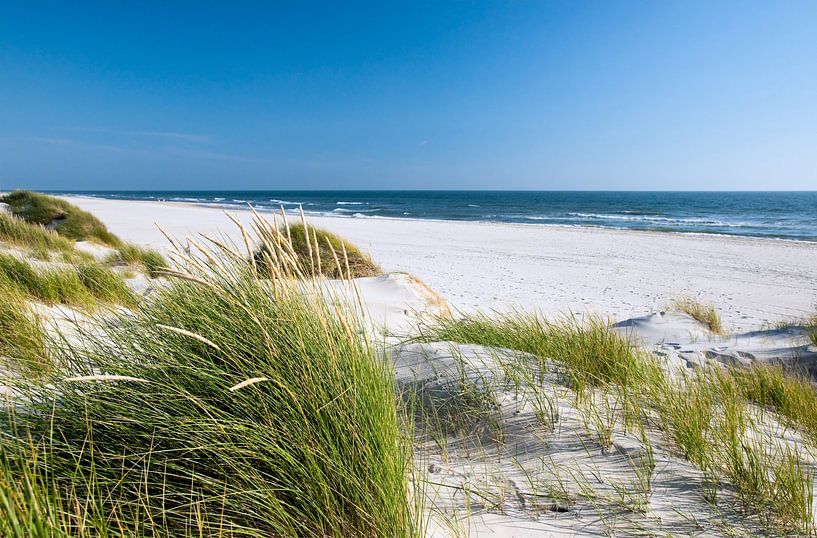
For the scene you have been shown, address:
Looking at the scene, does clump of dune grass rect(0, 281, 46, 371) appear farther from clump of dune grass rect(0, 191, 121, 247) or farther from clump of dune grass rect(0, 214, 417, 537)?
clump of dune grass rect(0, 191, 121, 247)

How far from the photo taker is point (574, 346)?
3.22m

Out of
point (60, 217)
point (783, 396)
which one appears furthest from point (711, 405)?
point (60, 217)

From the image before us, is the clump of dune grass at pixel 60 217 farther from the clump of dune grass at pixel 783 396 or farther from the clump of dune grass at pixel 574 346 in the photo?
the clump of dune grass at pixel 783 396

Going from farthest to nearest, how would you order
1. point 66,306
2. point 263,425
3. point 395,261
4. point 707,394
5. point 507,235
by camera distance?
1. point 507,235
2. point 395,261
3. point 66,306
4. point 707,394
5. point 263,425

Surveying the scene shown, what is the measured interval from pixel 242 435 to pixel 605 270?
43.3 feet

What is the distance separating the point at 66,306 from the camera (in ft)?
14.2

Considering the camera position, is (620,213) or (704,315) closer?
(704,315)

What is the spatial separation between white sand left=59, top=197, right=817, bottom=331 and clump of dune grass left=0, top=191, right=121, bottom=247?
156cm

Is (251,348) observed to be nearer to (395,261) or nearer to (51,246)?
(51,246)

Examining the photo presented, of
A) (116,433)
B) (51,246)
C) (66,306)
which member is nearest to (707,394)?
(116,433)

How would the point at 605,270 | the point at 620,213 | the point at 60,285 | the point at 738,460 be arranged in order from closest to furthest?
the point at 738,460 < the point at 60,285 < the point at 605,270 < the point at 620,213

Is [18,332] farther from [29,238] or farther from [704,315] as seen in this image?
[704,315]

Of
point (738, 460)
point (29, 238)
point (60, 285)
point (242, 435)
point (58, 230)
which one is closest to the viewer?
point (242, 435)

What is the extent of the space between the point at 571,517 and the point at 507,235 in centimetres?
2144
